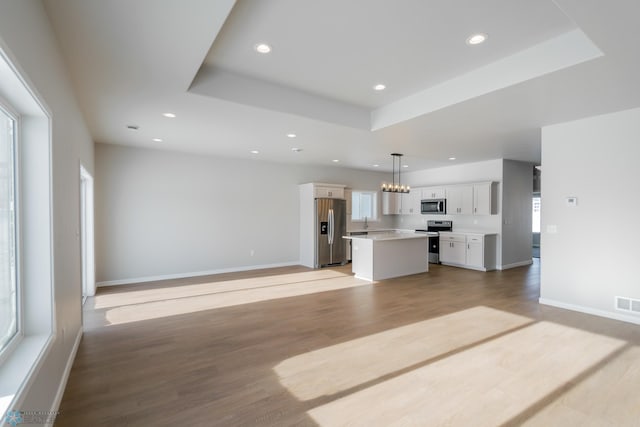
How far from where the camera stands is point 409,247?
6.56 m

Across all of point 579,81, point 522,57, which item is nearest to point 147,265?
point 522,57

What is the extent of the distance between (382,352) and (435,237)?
5629 mm

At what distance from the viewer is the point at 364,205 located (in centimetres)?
930

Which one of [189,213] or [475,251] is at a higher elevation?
[189,213]

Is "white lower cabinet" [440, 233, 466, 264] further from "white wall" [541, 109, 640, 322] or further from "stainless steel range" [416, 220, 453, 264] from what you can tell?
"white wall" [541, 109, 640, 322]

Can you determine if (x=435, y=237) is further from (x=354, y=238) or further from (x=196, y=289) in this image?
(x=196, y=289)

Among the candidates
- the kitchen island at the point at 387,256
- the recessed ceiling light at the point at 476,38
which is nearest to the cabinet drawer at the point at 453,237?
the kitchen island at the point at 387,256

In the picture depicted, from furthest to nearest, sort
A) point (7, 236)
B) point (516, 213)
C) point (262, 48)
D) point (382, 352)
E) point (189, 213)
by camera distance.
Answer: point (516, 213)
point (189, 213)
point (382, 352)
point (262, 48)
point (7, 236)

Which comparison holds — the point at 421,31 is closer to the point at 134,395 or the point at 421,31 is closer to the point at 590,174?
the point at 590,174

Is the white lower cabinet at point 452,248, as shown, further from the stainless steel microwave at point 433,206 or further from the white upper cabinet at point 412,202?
the white upper cabinet at point 412,202

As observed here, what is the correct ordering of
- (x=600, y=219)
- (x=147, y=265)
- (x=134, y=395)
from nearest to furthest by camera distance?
(x=134, y=395), (x=600, y=219), (x=147, y=265)

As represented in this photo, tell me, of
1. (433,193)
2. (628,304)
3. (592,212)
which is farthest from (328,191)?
(628,304)

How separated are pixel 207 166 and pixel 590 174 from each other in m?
6.51

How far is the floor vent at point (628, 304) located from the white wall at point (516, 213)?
3.41 m
